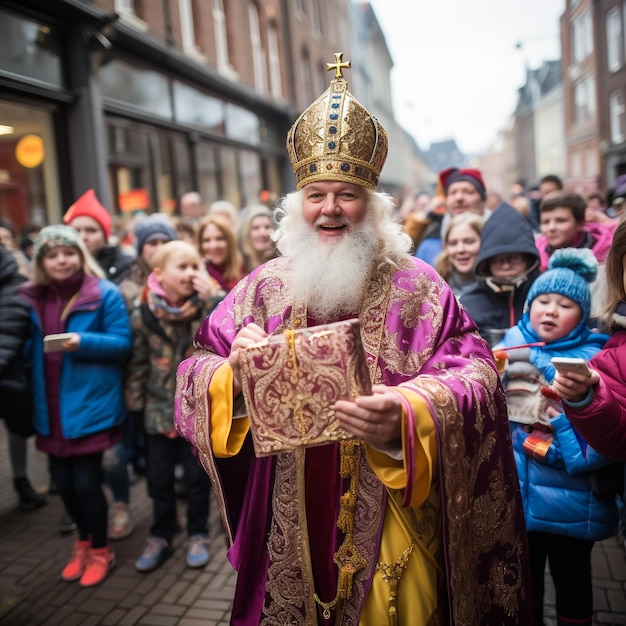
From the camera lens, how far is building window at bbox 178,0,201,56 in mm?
11422

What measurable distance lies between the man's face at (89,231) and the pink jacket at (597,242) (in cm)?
353

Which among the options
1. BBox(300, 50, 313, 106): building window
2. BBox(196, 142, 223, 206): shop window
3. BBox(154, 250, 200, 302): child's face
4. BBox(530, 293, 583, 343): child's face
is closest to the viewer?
BBox(530, 293, 583, 343): child's face

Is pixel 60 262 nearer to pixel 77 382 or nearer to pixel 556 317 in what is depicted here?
pixel 77 382

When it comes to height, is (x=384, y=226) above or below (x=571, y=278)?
above

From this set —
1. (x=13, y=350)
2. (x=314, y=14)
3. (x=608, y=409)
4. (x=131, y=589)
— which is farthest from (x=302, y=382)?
(x=314, y=14)

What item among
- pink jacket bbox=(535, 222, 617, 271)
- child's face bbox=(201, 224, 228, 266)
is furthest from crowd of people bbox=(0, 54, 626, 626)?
child's face bbox=(201, 224, 228, 266)

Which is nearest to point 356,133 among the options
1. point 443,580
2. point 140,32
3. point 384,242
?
point 384,242

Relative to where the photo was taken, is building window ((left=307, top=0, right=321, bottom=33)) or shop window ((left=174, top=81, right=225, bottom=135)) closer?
shop window ((left=174, top=81, right=225, bottom=135))

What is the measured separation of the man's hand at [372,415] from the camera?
5.46 ft

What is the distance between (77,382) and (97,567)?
3.88 ft

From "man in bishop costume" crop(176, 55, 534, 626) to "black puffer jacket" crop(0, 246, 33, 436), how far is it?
1.72 m

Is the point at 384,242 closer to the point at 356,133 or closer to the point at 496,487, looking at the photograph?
the point at 356,133

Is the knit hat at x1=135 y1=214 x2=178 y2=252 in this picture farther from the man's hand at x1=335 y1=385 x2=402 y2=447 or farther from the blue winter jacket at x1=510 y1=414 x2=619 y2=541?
the man's hand at x1=335 y1=385 x2=402 y2=447

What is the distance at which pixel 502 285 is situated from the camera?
3.44 meters
